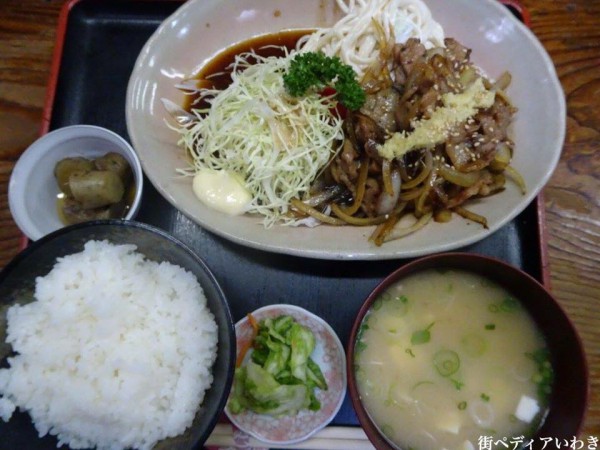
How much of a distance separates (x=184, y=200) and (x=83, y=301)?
0.57 meters

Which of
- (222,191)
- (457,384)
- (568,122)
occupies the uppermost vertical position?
(568,122)

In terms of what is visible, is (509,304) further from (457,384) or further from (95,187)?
(95,187)

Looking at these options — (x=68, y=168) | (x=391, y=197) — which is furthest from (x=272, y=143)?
(x=68, y=168)

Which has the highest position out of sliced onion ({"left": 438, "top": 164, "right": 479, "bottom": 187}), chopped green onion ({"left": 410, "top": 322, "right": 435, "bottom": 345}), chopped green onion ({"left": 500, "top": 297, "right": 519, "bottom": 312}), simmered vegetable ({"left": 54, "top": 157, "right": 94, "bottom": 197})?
simmered vegetable ({"left": 54, "top": 157, "right": 94, "bottom": 197})

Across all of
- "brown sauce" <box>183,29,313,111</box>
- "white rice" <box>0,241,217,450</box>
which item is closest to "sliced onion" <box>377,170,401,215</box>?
"white rice" <box>0,241,217,450</box>

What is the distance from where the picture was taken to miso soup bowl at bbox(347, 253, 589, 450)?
1594 millimetres

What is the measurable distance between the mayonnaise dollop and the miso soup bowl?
78cm

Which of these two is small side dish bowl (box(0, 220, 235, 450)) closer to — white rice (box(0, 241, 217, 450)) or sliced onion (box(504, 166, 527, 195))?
white rice (box(0, 241, 217, 450))

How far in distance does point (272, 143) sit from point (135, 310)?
975 mm

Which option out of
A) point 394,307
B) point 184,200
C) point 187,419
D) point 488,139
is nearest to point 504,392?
point 394,307

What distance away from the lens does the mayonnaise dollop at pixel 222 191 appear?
2078 millimetres

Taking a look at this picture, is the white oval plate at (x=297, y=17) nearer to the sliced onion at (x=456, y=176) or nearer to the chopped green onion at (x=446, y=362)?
the sliced onion at (x=456, y=176)

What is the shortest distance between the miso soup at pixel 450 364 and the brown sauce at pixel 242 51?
4.64 feet

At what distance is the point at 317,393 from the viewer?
1.85 m
